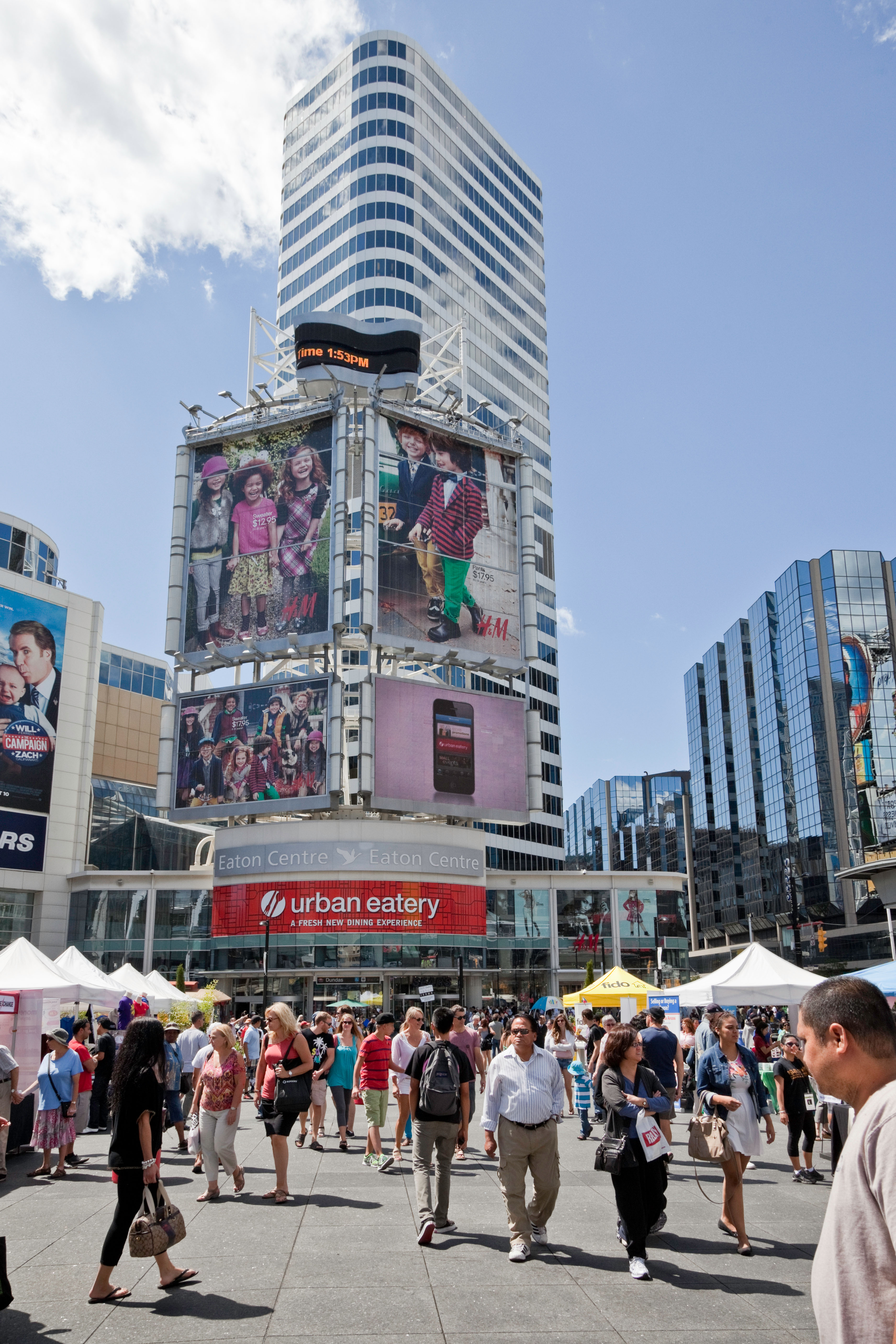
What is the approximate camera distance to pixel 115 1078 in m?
7.42

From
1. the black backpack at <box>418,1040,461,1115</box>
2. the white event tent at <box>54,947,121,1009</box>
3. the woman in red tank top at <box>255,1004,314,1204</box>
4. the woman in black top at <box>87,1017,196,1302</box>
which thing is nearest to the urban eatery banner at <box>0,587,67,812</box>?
the white event tent at <box>54,947,121,1009</box>

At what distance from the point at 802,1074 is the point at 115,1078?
930 centimetres

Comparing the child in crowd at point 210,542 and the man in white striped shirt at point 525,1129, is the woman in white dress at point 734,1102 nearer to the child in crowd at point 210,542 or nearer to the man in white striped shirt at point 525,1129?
the man in white striped shirt at point 525,1129

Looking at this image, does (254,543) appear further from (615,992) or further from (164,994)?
(615,992)

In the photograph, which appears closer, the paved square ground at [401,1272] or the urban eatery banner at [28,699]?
the paved square ground at [401,1272]

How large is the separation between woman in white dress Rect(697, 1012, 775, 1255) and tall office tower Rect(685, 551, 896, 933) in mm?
68793

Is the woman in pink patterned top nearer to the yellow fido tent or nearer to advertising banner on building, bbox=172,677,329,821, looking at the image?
the yellow fido tent

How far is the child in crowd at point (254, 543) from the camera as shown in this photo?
51250 millimetres

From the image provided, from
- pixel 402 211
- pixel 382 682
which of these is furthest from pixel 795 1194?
pixel 402 211

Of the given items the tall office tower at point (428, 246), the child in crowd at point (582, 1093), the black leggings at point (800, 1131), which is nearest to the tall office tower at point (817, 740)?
the tall office tower at point (428, 246)

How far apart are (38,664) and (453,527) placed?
936 inches

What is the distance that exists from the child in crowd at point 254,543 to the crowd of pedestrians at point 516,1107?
113ft

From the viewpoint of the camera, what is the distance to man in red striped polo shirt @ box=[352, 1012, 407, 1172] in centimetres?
1327

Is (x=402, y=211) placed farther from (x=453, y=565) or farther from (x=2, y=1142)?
(x=2, y=1142)
